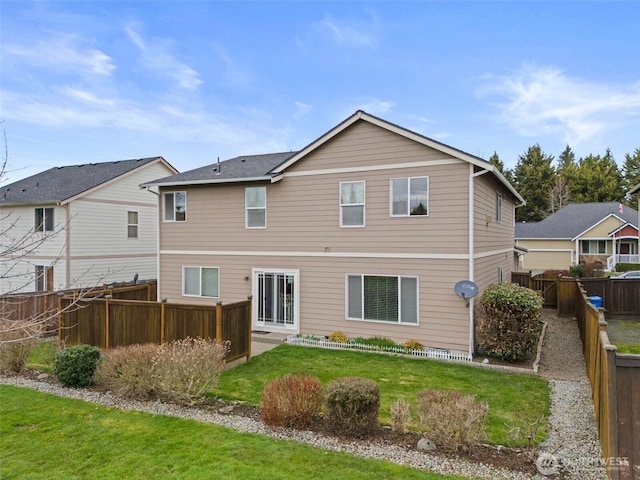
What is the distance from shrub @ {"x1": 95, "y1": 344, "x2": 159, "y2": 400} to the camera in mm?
7355

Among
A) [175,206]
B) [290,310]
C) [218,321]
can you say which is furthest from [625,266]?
[218,321]

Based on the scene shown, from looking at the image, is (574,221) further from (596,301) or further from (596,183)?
(596,301)

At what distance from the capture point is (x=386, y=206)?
12023 millimetres

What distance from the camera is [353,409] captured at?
5738mm

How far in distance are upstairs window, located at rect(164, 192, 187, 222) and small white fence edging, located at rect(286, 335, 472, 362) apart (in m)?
6.41

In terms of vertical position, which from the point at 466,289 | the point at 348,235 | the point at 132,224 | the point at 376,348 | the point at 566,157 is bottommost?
the point at 376,348

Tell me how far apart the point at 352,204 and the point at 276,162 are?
15.3 feet

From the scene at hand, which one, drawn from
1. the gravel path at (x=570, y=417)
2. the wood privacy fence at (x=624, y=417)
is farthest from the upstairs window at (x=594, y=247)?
the wood privacy fence at (x=624, y=417)

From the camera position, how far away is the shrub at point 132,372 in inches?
290

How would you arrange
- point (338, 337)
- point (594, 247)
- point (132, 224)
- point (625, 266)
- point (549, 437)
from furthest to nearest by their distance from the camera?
point (594, 247) < point (625, 266) < point (132, 224) < point (338, 337) < point (549, 437)

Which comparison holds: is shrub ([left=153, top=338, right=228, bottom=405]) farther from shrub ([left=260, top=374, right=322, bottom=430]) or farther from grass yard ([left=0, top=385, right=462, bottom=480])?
shrub ([left=260, top=374, right=322, bottom=430])

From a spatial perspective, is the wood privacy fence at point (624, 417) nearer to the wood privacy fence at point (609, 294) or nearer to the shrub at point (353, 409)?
the shrub at point (353, 409)

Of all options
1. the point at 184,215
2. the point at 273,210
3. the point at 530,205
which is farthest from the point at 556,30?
the point at 530,205

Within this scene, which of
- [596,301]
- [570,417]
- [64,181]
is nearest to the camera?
[570,417]
